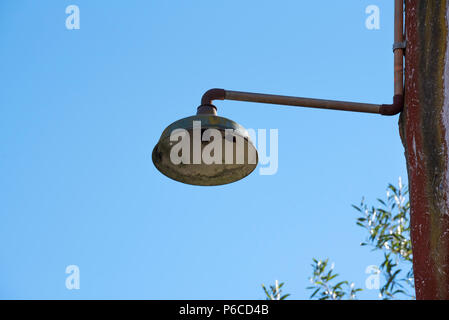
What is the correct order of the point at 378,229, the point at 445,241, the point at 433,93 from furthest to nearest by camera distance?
the point at 378,229
the point at 433,93
the point at 445,241

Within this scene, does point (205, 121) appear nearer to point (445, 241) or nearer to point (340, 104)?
point (340, 104)

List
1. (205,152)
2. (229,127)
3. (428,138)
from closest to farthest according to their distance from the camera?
(428,138)
(229,127)
(205,152)

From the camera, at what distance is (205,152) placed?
5219mm

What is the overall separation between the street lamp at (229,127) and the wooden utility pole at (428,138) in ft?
0.25

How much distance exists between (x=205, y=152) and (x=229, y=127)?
0.23 meters

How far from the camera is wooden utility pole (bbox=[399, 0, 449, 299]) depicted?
4.58 metres

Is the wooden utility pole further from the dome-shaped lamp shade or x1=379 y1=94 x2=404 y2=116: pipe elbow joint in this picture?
the dome-shaped lamp shade

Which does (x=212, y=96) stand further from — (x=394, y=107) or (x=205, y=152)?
(x=394, y=107)

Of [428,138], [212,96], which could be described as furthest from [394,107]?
[212,96]

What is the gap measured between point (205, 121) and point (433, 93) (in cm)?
132

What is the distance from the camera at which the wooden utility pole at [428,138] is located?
458cm

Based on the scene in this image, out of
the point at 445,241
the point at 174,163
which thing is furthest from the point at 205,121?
the point at 445,241

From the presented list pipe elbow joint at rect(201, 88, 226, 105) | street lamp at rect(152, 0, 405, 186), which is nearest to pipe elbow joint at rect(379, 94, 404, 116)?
street lamp at rect(152, 0, 405, 186)
